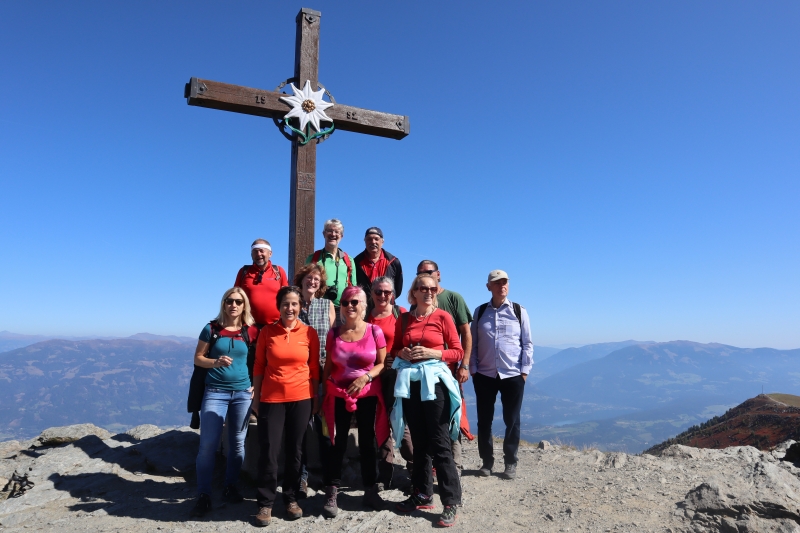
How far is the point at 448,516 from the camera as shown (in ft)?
14.5

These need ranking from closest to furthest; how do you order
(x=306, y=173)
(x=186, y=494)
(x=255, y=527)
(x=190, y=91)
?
(x=255, y=527), (x=186, y=494), (x=190, y=91), (x=306, y=173)

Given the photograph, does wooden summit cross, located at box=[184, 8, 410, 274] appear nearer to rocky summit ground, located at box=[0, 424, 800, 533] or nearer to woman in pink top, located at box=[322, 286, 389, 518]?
woman in pink top, located at box=[322, 286, 389, 518]

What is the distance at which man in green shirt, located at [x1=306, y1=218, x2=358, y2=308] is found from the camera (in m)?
5.64

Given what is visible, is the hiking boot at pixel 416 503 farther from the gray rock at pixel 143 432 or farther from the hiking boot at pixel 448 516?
the gray rock at pixel 143 432

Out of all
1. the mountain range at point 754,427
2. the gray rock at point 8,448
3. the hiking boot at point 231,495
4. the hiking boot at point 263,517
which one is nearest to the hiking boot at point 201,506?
the hiking boot at point 231,495

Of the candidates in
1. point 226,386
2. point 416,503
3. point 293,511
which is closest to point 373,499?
point 416,503

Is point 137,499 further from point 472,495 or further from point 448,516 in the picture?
point 472,495

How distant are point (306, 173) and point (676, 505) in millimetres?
5985

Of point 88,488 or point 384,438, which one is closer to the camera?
point 384,438

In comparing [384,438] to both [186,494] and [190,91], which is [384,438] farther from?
[190,91]

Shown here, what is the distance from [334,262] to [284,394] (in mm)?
1764

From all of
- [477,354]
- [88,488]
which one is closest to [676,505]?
[477,354]

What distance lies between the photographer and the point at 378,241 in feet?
19.3

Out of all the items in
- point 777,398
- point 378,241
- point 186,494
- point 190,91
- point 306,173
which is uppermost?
point 190,91
